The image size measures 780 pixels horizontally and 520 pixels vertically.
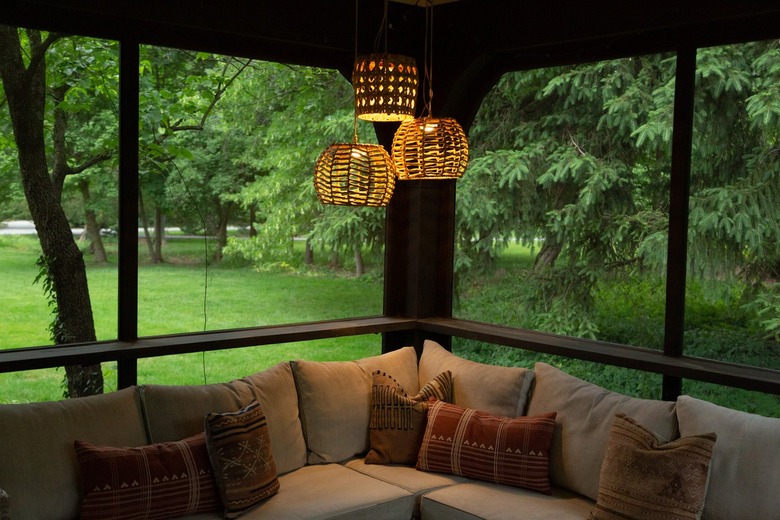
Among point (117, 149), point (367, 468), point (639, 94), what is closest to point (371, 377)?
point (367, 468)

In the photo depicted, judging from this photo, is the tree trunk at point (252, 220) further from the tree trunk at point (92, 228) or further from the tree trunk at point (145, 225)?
the tree trunk at point (92, 228)

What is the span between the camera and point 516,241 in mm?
4785

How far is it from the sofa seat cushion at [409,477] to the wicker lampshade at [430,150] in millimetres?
1400

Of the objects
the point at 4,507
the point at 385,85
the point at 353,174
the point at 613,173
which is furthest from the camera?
the point at 613,173

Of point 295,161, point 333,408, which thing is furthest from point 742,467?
point 295,161

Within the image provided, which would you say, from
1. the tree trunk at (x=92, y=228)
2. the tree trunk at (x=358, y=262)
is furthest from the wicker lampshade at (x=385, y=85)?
the tree trunk at (x=358, y=262)

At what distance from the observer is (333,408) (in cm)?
388

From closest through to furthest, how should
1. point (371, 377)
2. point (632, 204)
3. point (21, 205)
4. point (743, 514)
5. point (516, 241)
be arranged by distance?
point (743, 514) < point (21, 205) < point (371, 377) < point (632, 204) < point (516, 241)

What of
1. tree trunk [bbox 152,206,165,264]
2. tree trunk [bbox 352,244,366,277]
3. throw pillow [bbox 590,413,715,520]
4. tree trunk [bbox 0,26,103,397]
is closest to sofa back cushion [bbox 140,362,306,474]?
tree trunk [bbox 0,26,103,397]

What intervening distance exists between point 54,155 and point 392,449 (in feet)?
7.15

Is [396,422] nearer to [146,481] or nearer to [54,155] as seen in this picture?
[146,481]

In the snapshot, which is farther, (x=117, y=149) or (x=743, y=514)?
(x=117, y=149)

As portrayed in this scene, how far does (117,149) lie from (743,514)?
126 inches

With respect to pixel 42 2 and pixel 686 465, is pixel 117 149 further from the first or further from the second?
pixel 686 465
